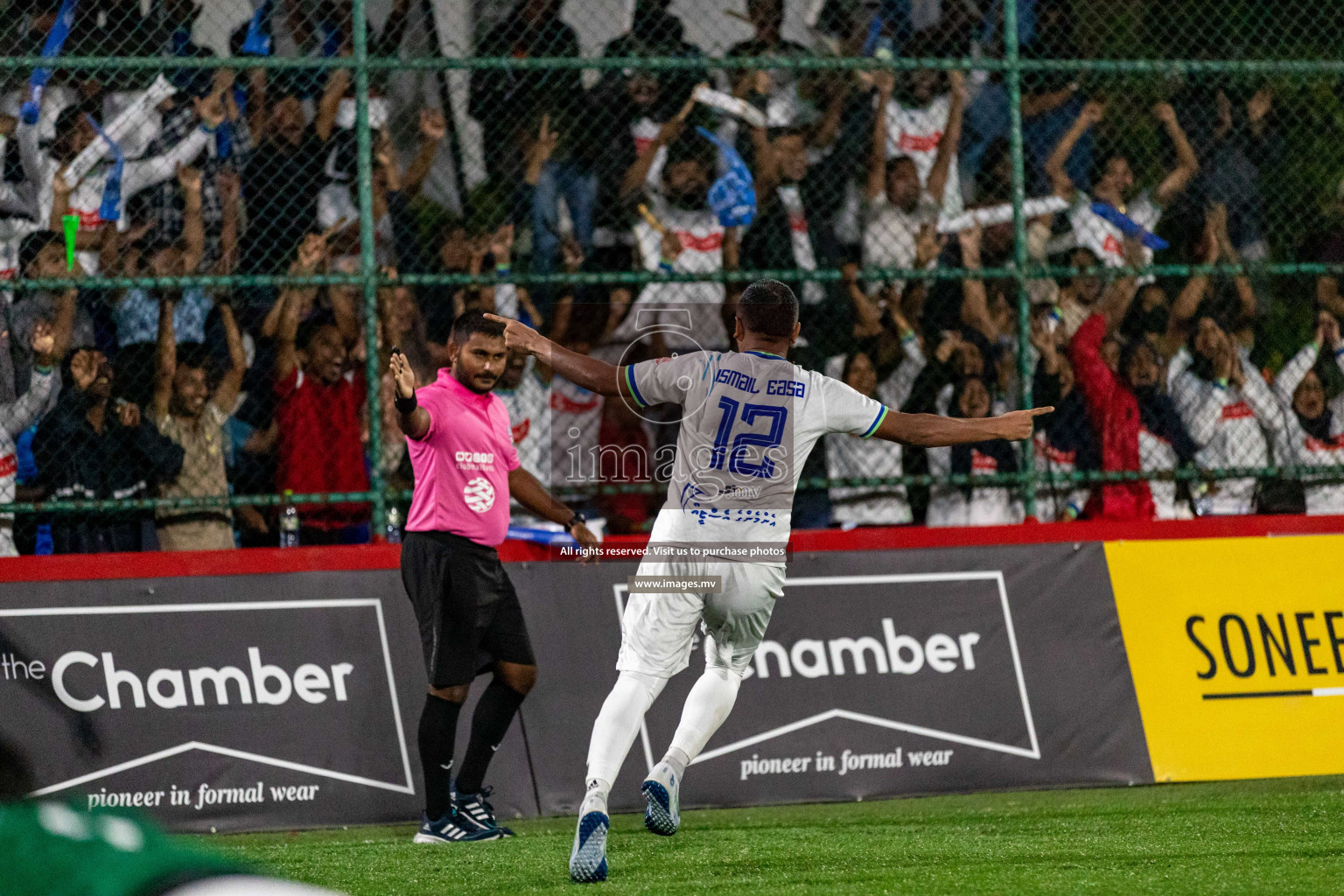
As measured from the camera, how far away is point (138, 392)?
7.90 metres

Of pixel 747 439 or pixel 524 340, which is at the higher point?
pixel 524 340

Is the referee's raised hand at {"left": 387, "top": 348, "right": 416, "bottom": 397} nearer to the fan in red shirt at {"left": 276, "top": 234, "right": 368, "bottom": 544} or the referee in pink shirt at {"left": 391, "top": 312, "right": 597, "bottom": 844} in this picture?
the referee in pink shirt at {"left": 391, "top": 312, "right": 597, "bottom": 844}

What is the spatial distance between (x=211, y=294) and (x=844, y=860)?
4469 mm

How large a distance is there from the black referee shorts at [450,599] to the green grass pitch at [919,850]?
Answer: 0.77 m

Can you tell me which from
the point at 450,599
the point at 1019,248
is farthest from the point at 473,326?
the point at 1019,248

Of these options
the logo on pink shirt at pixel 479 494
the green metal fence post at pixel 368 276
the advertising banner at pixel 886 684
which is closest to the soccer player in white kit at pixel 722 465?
the logo on pink shirt at pixel 479 494

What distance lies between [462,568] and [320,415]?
5.98 ft

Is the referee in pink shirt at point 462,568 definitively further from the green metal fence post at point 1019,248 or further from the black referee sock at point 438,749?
the green metal fence post at point 1019,248

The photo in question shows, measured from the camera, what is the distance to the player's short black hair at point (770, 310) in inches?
214

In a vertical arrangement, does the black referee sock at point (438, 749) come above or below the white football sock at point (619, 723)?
below

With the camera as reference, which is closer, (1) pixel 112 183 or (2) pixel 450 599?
(2) pixel 450 599

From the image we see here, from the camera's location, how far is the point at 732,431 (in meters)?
5.47

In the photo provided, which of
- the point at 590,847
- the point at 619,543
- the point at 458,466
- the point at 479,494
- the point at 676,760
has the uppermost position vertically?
the point at 458,466

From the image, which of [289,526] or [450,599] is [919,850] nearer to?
[450,599]
